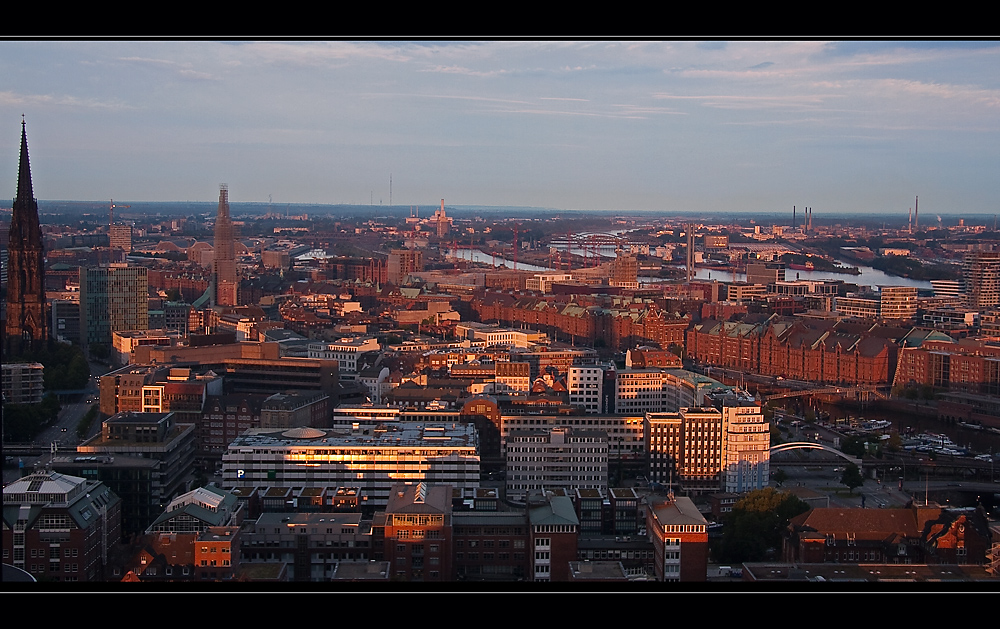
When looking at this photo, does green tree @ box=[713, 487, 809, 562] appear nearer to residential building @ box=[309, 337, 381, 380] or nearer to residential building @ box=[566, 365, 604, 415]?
residential building @ box=[566, 365, 604, 415]

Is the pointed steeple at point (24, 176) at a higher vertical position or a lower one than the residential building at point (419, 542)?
higher

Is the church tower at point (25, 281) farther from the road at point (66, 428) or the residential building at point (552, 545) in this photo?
the residential building at point (552, 545)

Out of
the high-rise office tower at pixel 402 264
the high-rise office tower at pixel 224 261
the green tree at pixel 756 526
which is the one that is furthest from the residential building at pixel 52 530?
the high-rise office tower at pixel 402 264

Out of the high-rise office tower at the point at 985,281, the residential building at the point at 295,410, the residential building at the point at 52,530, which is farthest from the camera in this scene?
the high-rise office tower at the point at 985,281

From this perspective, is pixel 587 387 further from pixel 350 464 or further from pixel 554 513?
pixel 554 513

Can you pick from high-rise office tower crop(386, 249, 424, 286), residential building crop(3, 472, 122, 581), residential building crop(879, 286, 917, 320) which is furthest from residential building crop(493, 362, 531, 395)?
high-rise office tower crop(386, 249, 424, 286)

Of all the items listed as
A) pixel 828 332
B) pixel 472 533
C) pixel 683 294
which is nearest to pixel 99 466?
pixel 472 533
